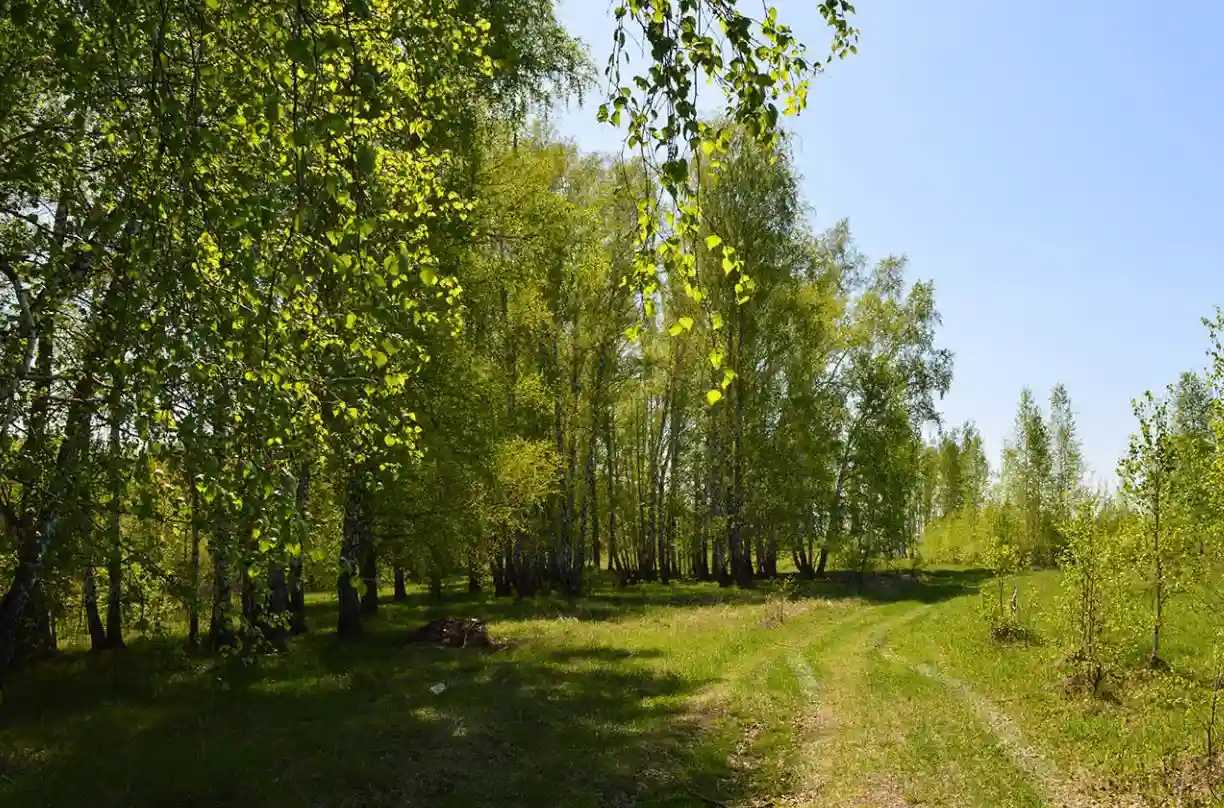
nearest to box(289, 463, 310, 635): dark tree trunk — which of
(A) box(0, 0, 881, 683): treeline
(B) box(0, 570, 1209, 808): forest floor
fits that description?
(A) box(0, 0, 881, 683): treeline

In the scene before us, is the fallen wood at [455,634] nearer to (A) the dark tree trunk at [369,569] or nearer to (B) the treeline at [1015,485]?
(A) the dark tree trunk at [369,569]

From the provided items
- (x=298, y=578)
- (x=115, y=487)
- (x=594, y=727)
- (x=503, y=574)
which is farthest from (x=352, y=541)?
(x=503, y=574)

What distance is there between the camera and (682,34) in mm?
3762

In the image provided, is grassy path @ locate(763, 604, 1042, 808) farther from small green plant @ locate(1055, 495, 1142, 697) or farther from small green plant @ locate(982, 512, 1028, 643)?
small green plant @ locate(982, 512, 1028, 643)

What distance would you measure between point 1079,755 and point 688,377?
2910 centimetres

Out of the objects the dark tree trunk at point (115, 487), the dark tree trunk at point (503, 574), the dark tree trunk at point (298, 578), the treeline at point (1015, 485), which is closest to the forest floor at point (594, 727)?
the dark tree trunk at point (298, 578)

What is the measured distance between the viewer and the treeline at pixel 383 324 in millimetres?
4145

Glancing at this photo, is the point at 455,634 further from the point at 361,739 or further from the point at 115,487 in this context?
the point at 115,487

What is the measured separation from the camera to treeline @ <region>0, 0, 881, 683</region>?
4.14 metres

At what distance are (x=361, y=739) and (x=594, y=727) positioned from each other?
3.66m

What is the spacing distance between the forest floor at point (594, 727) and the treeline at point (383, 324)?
5.85ft

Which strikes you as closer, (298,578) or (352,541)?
(352,541)

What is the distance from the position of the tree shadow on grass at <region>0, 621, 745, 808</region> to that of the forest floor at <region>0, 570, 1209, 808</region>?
0.05 meters

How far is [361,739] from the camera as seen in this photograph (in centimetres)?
1177
